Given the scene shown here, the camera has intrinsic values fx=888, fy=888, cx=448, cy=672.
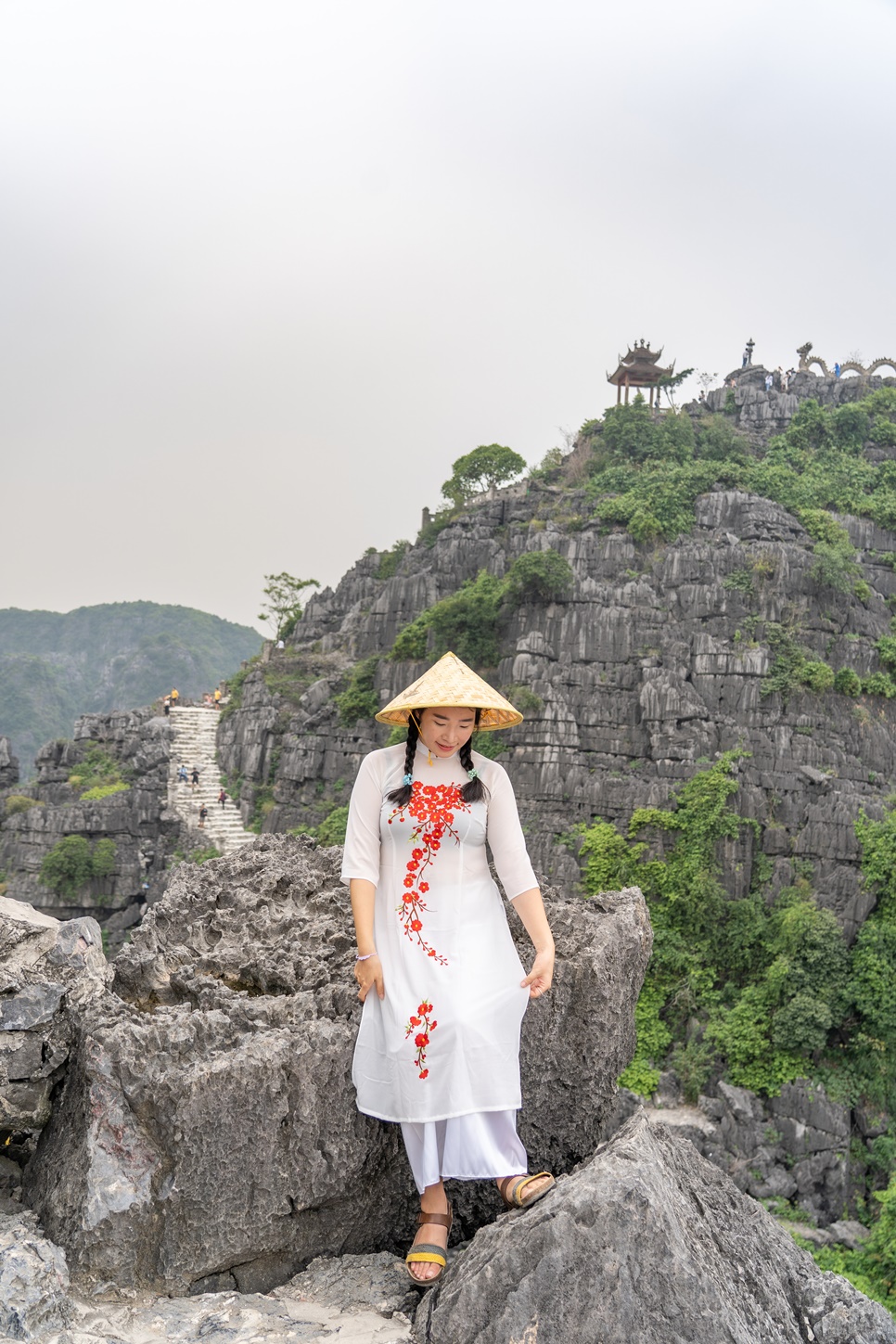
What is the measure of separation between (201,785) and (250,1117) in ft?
83.9

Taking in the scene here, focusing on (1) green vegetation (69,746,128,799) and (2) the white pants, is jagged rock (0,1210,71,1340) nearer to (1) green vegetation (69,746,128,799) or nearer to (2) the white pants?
(2) the white pants

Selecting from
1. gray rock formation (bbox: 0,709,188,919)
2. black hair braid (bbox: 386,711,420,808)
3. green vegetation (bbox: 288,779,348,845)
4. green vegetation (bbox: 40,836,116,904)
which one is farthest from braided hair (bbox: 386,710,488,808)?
green vegetation (bbox: 40,836,116,904)

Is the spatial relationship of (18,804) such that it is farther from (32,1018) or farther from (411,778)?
(411,778)

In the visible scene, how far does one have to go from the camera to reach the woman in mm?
2535

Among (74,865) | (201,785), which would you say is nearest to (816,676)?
(201,785)

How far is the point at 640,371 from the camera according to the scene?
35844 millimetres

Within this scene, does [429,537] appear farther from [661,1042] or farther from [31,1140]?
[31,1140]

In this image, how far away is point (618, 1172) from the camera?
2219 millimetres

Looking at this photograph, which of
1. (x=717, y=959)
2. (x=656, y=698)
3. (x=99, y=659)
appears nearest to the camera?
(x=717, y=959)

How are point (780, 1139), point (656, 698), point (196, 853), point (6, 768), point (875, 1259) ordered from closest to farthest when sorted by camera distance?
point (875, 1259) → point (780, 1139) → point (656, 698) → point (196, 853) → point (6, 768)

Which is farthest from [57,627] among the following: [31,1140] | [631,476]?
[31,1140]

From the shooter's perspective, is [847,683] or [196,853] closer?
[847,683]

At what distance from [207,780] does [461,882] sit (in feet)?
84.8

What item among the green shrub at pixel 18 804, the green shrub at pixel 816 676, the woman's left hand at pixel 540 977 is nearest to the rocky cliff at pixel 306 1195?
the woman's left hand at pixel 540 977
